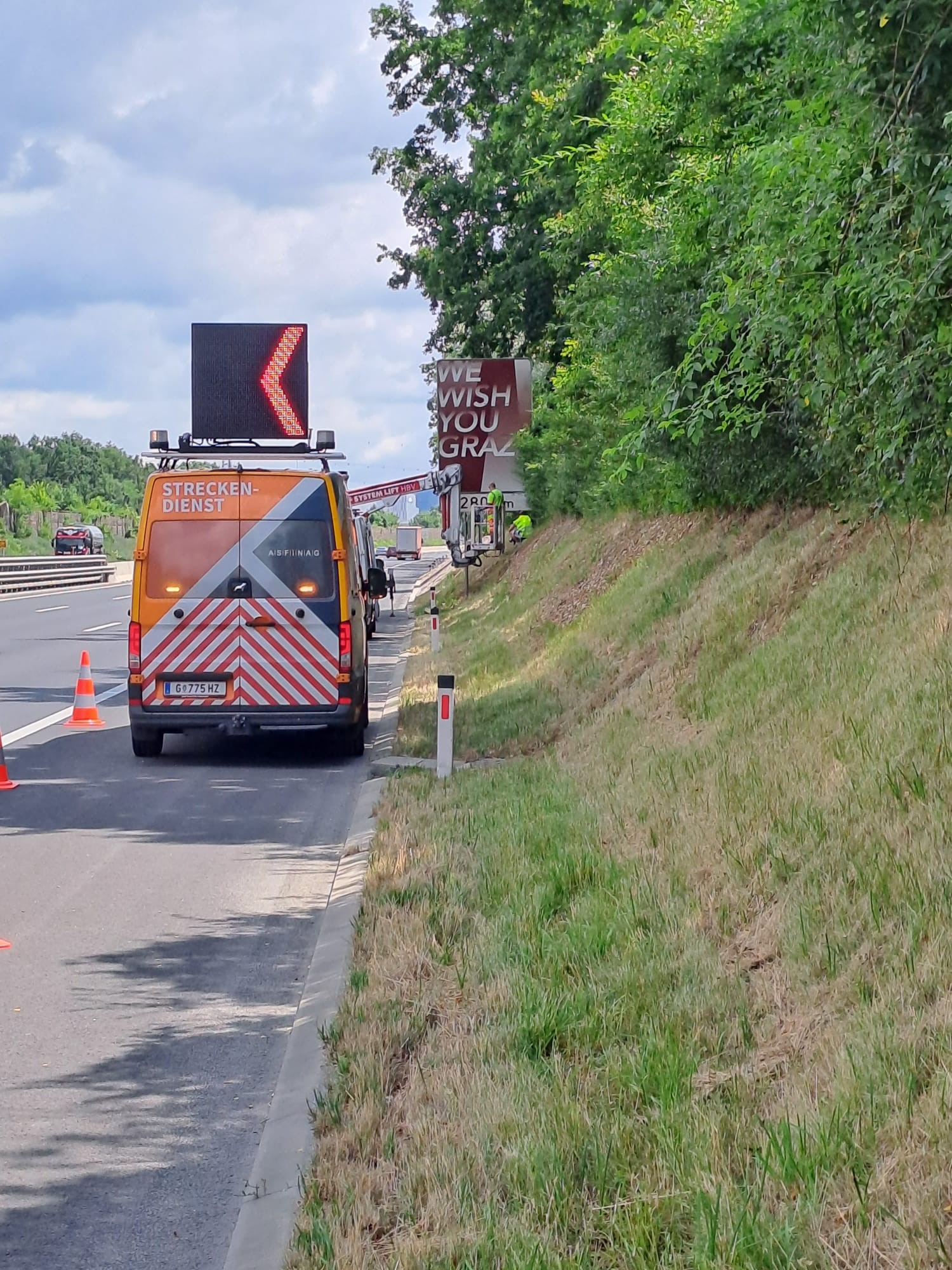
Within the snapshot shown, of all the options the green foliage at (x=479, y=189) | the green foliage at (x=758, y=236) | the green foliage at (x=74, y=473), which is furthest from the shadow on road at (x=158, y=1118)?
the green foliage at (x=74, y=473)

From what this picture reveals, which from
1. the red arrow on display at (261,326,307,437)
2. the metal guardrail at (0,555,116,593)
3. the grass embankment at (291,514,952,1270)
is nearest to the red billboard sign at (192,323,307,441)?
the red arrow on display at (261,326,307,437)

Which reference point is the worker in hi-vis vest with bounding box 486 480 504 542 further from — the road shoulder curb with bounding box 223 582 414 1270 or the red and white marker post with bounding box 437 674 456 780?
the road shoulder curb with bounding box 223 582 414 1270

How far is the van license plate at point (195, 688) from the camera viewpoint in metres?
13.0

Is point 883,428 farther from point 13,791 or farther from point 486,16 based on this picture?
point 486,16

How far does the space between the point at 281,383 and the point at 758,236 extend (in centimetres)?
920

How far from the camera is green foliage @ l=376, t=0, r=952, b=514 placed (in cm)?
599

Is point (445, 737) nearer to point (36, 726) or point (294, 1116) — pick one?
point (36, 726)

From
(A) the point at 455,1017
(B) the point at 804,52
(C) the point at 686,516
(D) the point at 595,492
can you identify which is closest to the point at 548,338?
(D) the point at 595,492

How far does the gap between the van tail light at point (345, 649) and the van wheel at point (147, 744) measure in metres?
1.84

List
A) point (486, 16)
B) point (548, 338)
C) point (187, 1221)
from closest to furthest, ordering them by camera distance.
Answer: point (187, 1221) < point (486, 16) < point (548, 338)

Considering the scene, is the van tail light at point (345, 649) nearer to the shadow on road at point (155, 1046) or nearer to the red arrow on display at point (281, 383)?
the shadow on road at point (155, 1046)

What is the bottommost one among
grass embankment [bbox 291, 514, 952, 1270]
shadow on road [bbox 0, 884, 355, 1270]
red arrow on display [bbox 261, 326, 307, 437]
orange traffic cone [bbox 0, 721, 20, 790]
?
shadow on road [bbox 0, 884, 355, 1270]

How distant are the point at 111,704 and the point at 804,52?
13.3 m

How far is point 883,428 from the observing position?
674 centimetres
